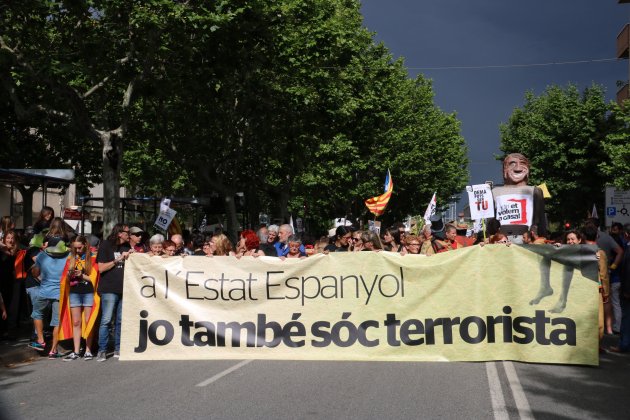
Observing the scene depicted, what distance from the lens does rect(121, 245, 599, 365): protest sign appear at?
10109 millimetres

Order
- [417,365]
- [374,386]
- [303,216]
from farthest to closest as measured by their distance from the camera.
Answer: [303,216]
[417,365]
[374,386]

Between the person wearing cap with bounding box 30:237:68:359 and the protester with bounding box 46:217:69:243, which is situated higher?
the protester with bounding box 46:217:69:243

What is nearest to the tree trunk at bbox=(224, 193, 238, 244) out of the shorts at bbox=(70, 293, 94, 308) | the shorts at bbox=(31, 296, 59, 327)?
the shorts at bbox=(31, 296, 59, 327)

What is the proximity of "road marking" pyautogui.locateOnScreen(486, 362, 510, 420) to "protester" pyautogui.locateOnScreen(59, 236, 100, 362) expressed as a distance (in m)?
5.36

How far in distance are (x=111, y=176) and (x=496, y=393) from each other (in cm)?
1282

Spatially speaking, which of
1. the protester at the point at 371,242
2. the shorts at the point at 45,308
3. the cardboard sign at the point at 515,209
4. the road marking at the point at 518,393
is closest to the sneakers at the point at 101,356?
the shorts at the point at 45,308

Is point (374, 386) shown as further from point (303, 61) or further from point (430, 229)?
point (303, 61)

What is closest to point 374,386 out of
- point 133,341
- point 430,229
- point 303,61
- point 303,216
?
point 133,341

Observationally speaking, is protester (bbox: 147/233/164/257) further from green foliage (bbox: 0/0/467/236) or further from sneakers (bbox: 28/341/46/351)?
green foliage (bbox: 0/0/467/236)

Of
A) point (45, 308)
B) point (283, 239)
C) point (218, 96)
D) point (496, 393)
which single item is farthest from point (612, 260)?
point (218, 96)

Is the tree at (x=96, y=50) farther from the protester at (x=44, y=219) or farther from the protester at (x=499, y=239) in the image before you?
the protester at (x=499, y=239)

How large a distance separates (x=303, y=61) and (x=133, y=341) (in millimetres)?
14271

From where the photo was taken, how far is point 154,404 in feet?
25.4

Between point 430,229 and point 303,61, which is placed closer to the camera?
point 430,229
